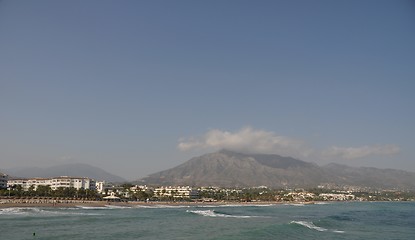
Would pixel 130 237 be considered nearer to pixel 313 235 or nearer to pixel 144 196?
pixel 313 235

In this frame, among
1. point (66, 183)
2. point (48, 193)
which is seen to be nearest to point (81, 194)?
point (48, 193)

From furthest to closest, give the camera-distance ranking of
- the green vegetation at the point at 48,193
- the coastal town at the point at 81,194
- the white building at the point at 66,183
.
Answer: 1. the white building at the point at 66,183
2. the coastal town at the point at 81,194
3. the green vegetation at the point at 48,193

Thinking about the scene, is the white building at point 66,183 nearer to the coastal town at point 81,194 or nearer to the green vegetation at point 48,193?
the coastal town at point 81,194

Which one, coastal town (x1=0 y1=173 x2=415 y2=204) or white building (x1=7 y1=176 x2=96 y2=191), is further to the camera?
white building (x1=7 y1=176 x2=96 y2=191)

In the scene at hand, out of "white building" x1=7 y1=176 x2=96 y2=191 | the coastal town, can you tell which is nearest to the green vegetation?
the coastal town

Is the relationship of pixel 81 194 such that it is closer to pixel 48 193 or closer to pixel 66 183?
pixel 48 193

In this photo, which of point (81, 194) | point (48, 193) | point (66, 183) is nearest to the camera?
point (48, 193)

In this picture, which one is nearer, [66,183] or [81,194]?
[81,194]

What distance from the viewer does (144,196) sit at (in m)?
96.4

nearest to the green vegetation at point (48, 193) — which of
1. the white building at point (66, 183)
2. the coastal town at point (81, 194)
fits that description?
the coastal town at point (81, 194)

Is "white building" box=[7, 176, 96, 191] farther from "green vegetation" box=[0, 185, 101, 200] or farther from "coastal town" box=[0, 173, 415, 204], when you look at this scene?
"green vegetation" box=[0, 185, 101, 200]

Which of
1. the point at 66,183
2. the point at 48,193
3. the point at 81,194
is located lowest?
the point at 81,194

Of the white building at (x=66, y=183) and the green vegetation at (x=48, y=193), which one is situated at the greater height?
the white building at (x=66, y=183)

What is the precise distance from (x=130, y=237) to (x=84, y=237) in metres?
2.89
